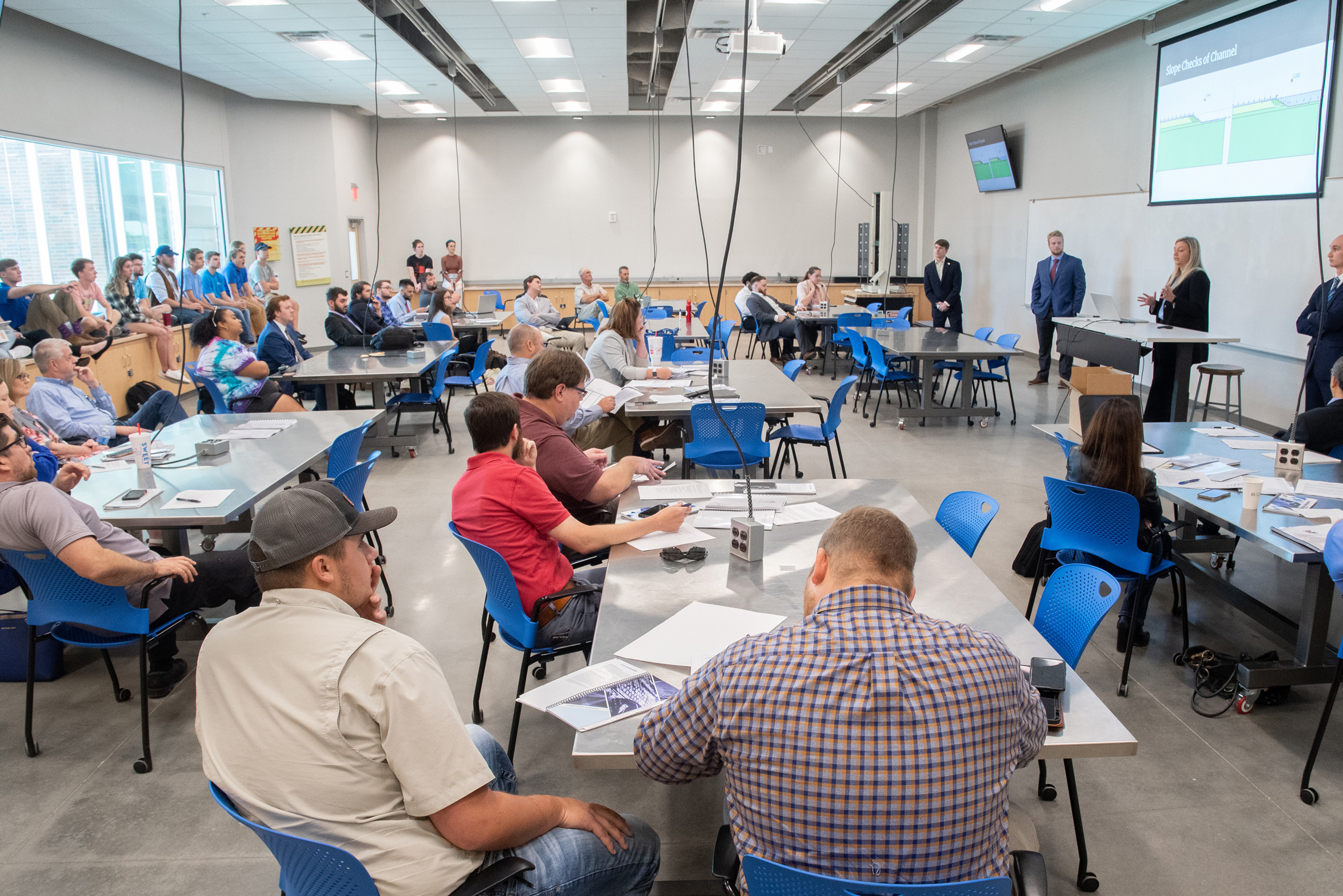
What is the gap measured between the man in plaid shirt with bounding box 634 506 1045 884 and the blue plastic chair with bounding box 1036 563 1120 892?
89 centimetres

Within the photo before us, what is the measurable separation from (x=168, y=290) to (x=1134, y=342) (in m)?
10.7

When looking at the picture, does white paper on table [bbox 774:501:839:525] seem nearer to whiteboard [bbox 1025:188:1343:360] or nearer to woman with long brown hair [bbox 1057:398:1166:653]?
woman with long brown hair [bbox 1057:398:1166:653]

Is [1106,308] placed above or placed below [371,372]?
above

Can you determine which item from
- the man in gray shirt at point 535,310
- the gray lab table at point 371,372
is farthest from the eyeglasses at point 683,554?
the man in gray shirt at point 535,310

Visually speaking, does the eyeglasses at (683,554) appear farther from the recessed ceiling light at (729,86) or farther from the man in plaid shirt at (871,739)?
the recessed ceiling light at (729,86)

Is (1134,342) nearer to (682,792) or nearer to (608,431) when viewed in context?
(608,431)

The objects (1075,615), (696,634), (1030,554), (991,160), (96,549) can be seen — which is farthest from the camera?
(991,160)

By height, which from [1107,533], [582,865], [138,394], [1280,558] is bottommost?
[582,865]

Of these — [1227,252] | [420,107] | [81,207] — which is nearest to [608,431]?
[1227,252]

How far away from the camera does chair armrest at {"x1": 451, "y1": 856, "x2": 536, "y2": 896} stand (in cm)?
155

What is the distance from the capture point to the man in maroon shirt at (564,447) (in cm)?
342

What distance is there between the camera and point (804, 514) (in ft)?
10.3

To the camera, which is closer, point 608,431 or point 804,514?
point 804,514

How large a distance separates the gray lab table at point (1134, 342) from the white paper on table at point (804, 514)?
188 inches
